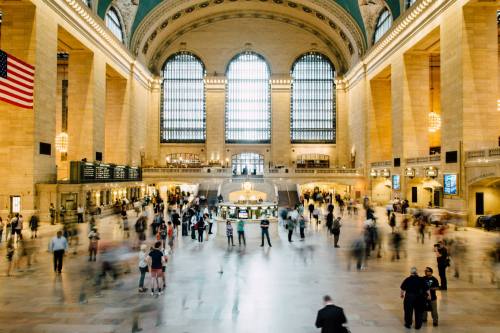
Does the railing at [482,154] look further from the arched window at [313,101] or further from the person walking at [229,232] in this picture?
the arched window at [313,101]

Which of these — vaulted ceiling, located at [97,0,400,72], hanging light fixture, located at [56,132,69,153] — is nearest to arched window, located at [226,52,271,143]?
vaulted ceiling, located at [97,0,400,72]

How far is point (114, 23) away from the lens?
3114 centimetres

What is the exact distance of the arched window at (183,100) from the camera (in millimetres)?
43312

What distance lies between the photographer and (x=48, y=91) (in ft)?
66.9

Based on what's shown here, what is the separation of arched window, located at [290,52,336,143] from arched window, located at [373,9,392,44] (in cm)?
1034

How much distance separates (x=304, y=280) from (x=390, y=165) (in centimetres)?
2254

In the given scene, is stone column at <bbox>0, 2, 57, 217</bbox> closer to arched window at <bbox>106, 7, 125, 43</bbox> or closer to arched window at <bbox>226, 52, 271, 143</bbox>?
arched window at <bbox>106, 7, 125, 43</bbox>

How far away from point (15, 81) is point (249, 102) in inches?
1190

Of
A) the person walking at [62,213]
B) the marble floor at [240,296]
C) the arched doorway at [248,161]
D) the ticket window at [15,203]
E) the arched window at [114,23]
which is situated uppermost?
Result: the arched window at [114,23]

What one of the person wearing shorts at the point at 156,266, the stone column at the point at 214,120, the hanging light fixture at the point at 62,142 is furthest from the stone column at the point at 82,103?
the person wearing shorts at the point at 156,266

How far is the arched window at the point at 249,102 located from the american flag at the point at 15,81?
92.7ft

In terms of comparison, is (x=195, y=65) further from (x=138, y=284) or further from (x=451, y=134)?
(x=138, y=284)

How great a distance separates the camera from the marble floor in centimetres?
643

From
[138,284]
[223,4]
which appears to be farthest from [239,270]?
[223,4]
